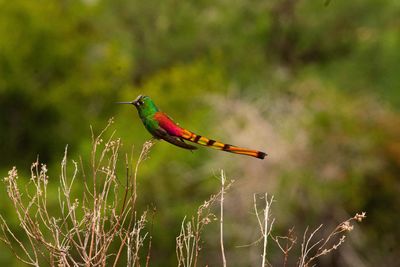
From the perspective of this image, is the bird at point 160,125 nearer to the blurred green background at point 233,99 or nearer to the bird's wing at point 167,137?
the bird's wing at point 167,137

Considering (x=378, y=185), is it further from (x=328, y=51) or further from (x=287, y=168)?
(x=328, y=51)

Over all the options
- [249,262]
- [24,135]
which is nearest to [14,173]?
[249,262]

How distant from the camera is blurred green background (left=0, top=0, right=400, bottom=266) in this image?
2045cm

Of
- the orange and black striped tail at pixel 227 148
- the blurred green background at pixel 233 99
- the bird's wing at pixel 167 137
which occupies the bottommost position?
the orange and black striped tail at pixel 227 148

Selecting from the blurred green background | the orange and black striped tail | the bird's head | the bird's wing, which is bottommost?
the orange and black striped tail

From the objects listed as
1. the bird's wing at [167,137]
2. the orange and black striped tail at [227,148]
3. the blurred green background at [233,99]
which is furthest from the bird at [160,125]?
the blurred green background at [233,99]

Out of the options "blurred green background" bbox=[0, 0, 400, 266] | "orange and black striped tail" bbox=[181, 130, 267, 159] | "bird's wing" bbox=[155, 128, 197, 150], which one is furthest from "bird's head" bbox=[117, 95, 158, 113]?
"blurred green background" bbox=[0, 0, 400, 266]

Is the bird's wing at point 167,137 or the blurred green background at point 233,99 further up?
the blurred green background at point 233,99

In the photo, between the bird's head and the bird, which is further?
the bird's head

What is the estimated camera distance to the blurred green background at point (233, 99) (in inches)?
805

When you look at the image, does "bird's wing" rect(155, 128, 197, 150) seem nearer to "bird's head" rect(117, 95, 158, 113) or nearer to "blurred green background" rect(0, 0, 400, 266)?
"bird's head" rect(117, 95, 158, 113)

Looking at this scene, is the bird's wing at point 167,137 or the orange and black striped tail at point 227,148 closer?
the orange and black striped tail at point 227,148

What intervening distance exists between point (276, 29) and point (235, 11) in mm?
1425

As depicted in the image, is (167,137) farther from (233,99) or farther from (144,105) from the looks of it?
(233,99)
